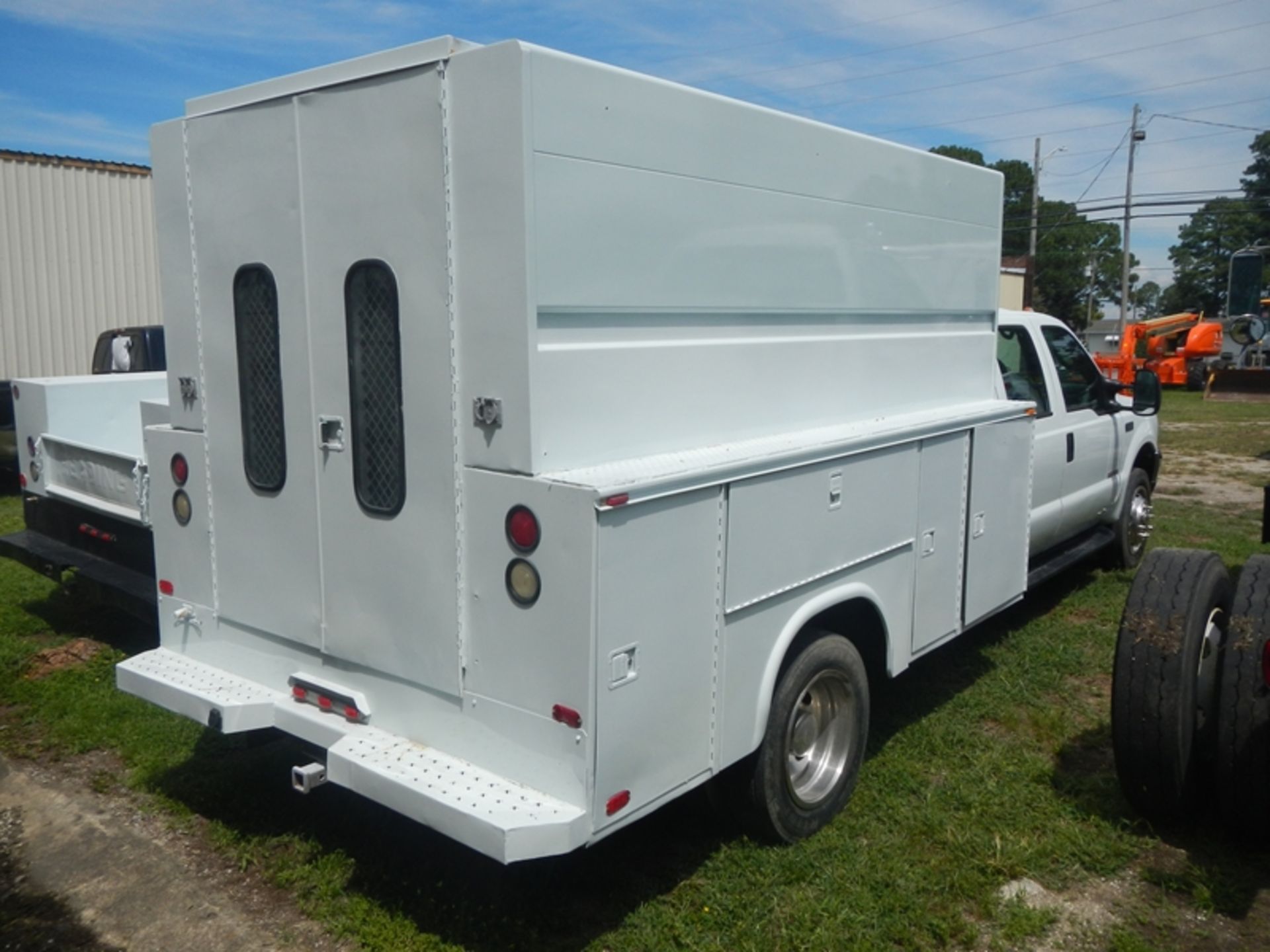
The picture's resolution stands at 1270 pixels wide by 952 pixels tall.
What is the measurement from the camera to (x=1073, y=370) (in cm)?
706

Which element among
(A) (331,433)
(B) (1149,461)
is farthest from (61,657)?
(B) (1149,461)

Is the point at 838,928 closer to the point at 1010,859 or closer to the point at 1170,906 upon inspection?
the point at 1010,859

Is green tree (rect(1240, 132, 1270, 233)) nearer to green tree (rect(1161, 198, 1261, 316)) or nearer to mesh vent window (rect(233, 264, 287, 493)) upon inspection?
green tree (rect(1161, 198, 1261, 316))

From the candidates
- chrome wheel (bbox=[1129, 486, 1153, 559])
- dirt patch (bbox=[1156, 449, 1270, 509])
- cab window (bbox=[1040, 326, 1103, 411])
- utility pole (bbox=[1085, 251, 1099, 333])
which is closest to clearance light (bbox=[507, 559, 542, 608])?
cab window (bbox=[1040, 326, 1103, 411])

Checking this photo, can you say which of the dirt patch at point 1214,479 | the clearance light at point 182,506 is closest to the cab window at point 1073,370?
the clearance light at point 182,506

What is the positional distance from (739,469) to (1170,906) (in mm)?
2138

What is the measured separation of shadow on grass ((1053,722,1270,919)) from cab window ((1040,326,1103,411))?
2793 millimetres

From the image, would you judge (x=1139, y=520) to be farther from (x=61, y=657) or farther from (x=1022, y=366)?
(x=61, y=657)

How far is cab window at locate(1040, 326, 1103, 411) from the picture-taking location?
271 inches

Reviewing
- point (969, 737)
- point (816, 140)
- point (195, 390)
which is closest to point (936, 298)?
point (816, 140)

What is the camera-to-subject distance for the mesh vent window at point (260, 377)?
3.87m

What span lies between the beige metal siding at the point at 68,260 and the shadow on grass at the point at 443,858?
12.2 m

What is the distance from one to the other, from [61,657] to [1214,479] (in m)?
12.7

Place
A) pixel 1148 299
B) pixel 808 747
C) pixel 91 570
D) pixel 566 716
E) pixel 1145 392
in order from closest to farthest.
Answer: pixel 566 716 < pixel 808 747 < pixel 91 570 < pixel 1145 392 < pixel 1148 299
